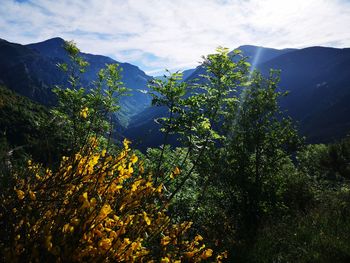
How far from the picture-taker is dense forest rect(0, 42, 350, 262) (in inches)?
99.3

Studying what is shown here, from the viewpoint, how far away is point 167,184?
4.67 m

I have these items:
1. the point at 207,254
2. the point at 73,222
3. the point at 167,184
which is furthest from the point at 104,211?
the point at 167,184

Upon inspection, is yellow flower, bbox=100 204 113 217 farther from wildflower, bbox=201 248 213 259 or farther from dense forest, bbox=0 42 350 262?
wildflower, bbox=201 248 213 259

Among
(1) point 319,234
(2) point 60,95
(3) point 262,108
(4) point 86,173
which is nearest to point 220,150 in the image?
(3) point 262,108

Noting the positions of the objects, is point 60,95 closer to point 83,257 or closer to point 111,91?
point 111,91

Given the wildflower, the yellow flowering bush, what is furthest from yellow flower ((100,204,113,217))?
the wildflower

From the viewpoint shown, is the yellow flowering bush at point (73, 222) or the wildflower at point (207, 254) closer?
the yellow flowering bush at point (73, 222)

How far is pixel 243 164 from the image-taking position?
17031 mm

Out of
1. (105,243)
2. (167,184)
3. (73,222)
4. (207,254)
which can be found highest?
(73,222)

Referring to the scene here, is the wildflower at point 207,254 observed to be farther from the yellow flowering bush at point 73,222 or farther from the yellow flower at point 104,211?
the yellow flower at point 104,211

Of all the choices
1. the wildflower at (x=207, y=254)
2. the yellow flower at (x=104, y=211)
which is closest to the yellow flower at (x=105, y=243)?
the yellow flower at (x=104, y=211)

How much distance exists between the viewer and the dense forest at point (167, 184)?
2.52 m

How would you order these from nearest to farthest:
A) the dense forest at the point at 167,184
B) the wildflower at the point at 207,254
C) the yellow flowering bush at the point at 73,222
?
the yellow flowering bush at the point at 73,222
the dense forest at the point at 167,184
the wildflower at the point at 207,254

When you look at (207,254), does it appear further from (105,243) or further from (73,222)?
(73,222)
